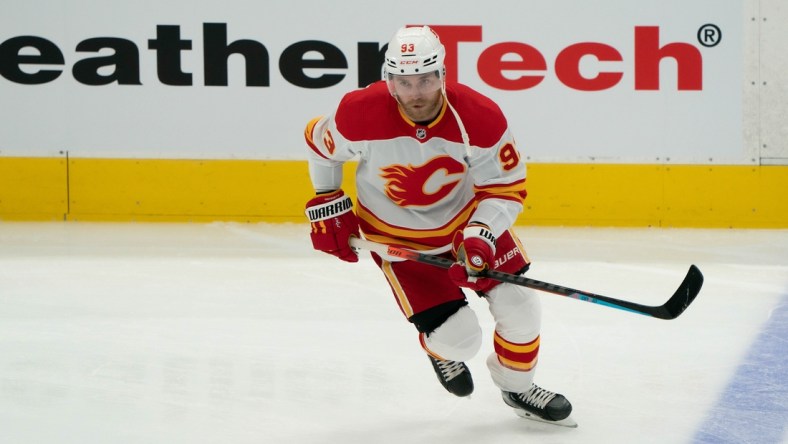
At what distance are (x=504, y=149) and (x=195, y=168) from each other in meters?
3.85

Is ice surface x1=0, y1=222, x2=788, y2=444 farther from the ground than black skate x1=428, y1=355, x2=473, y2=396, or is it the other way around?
black skate x1=428, y1=355, x2=473, y2=396

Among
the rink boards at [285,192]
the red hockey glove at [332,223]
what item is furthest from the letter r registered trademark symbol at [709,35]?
the red hockey glove at [332,223]

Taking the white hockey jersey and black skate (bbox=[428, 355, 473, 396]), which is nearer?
the white hockey jersey

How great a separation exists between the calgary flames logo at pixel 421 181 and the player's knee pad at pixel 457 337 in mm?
292

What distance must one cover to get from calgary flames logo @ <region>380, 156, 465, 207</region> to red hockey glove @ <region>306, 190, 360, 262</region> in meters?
0.14

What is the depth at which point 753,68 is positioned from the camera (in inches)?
236

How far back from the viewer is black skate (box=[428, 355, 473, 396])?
2775 mm

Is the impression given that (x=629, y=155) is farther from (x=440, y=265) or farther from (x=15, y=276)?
(x=440, y=265)

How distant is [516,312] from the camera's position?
8.61 ft

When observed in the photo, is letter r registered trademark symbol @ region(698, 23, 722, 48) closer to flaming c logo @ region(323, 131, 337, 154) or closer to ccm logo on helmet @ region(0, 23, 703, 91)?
ccm logo on helmet @ region(0, 23, 703, 91)

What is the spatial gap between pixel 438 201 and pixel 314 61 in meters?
3.53

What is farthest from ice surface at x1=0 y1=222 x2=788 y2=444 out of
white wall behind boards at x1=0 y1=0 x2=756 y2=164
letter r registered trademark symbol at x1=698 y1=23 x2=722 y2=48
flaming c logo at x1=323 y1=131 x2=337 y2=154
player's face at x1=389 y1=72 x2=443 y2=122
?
letter r registered trademark symbol at x1=698 y1=23 x2=722 y2=48

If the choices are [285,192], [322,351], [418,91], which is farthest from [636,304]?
[285,192]

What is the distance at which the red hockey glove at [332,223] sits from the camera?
2.76m
